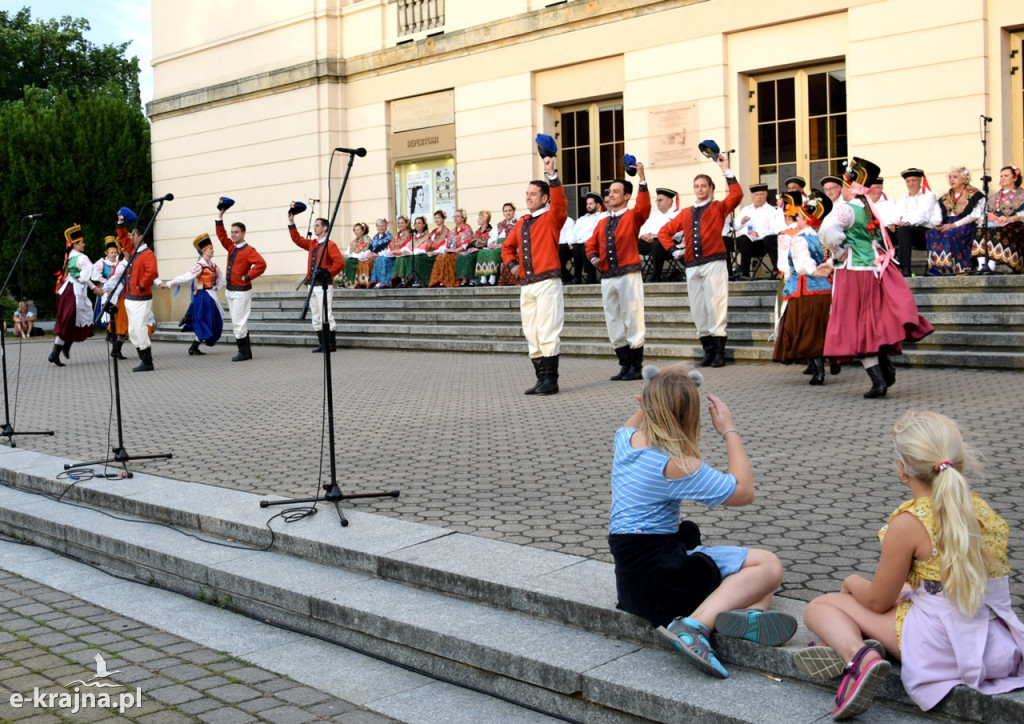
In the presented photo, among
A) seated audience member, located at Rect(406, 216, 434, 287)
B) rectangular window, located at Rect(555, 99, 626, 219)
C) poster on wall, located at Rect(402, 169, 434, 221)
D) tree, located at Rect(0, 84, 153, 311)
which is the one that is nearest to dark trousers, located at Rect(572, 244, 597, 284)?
rectangular window, located at Rect(555, 99, 626, 219)

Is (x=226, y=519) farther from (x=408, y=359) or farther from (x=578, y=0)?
(x=578, y=0)

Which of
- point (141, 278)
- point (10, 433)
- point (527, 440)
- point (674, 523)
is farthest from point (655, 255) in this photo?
point (674, 523)

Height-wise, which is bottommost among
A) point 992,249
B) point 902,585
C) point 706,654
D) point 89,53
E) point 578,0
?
point 706,654

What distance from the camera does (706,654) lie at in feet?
13.4

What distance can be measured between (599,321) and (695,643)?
42.1ft

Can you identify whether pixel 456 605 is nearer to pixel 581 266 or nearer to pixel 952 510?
pixel 952 510

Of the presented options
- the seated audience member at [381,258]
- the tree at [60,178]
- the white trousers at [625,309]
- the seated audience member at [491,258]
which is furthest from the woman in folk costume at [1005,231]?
the tree at [60,178]

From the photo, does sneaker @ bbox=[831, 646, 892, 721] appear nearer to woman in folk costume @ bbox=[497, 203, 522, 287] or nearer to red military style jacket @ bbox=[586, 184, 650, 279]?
red military style jacket @ bbox=[586, 184, 650, 279]

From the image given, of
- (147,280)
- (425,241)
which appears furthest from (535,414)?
(425,241)

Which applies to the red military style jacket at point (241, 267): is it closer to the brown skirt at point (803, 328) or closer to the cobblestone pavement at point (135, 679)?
the brown skirt at point (803, 328)

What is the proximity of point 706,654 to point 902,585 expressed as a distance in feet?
2.45

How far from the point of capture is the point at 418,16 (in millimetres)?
24828

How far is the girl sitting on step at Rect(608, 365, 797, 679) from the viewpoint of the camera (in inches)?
168

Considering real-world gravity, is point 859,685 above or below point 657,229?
below
